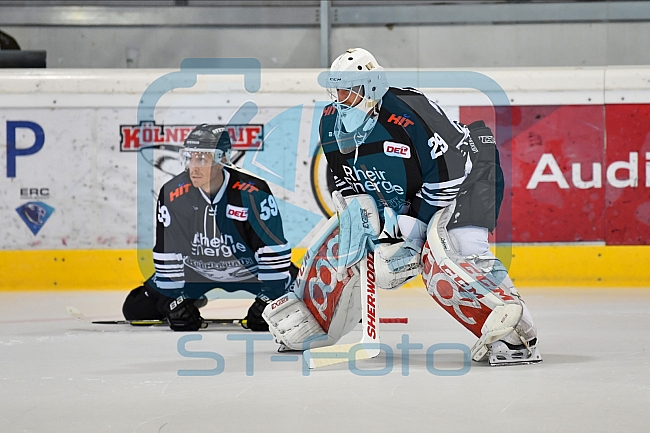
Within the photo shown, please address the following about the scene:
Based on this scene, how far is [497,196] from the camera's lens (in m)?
3.70

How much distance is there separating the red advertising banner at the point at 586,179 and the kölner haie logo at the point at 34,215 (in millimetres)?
3509

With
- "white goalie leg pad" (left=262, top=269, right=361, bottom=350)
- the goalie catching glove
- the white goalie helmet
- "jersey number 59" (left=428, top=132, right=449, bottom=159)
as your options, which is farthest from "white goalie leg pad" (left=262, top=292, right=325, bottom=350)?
"jersey number 59" (left=428, top=132, right=449, bottom=159)

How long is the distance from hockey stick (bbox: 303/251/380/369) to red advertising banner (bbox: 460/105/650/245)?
11.7 ft

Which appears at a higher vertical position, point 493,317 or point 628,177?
point 628,177

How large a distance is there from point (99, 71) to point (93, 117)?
383mm

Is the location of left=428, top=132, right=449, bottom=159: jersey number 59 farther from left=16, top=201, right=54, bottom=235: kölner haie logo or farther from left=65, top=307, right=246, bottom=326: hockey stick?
left=16, top=201, right=54, bottom=235: kölner haie logo

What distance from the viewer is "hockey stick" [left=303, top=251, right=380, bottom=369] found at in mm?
3352

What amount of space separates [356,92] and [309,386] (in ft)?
3.97

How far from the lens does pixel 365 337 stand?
11.1 ft

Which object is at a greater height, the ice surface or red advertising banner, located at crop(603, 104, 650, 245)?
red advertising banner, located at crop(603, 104, 650, 245)

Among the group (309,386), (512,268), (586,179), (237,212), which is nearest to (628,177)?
(586,179)

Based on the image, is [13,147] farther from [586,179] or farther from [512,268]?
[586,179]

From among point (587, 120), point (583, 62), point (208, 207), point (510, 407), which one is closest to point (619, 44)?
point (583, 62)

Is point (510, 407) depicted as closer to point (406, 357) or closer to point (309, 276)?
point (406, 357)
